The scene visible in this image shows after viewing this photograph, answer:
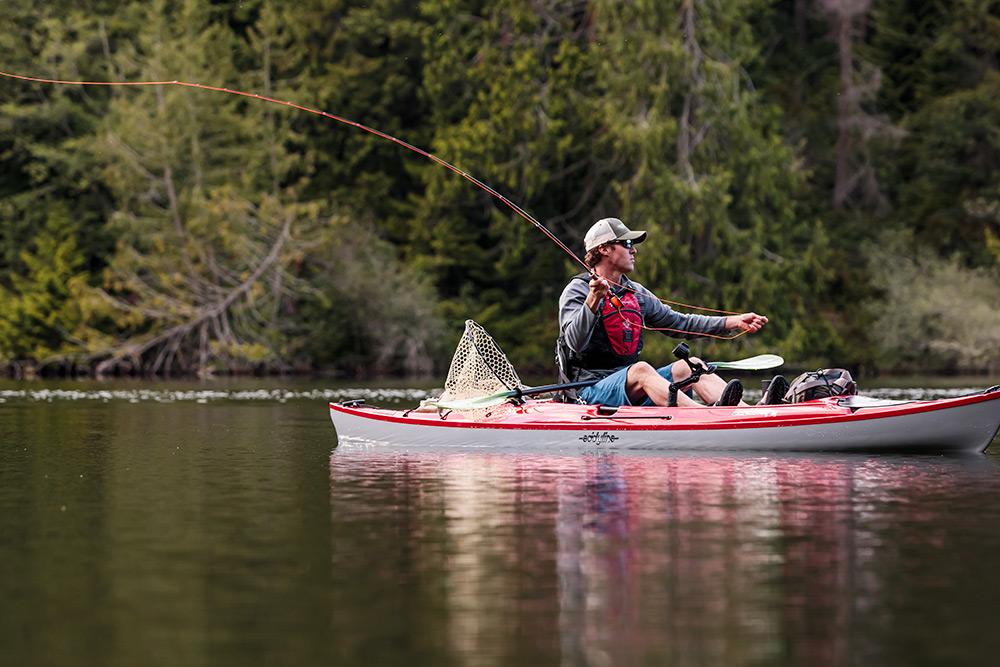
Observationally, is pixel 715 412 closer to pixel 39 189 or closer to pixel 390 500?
pixel 390 500

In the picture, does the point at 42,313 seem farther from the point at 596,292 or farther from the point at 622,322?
the point at 596,292

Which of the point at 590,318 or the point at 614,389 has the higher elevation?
the point at 590,318

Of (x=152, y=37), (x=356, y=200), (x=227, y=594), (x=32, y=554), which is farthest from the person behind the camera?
(x=356, y=200)

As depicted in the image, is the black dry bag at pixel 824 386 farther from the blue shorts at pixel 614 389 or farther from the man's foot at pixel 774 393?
the blue shorts at pixel 614 389

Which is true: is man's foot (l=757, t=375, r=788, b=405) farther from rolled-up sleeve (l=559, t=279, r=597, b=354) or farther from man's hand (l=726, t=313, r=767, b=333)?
rolled-up sleeve (l=559, t=279, r=597, b=354)

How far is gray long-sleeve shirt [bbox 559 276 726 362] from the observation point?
567 inches

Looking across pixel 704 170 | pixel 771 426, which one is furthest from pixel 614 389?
pixel 704 170

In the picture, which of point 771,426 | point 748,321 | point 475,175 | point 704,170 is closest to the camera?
point 771,426

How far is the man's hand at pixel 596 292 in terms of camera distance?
13773mm

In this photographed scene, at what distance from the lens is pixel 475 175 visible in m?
42.2

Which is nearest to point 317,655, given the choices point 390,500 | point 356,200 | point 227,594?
point 227,594

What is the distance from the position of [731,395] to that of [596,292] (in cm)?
138

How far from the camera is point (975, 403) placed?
45.1ft

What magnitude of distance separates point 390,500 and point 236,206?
2791 centimetres
